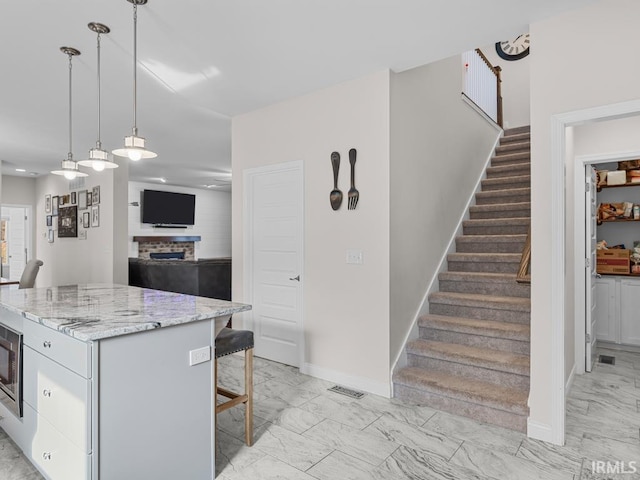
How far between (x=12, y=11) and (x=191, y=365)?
249cm

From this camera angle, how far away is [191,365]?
1.95 metres

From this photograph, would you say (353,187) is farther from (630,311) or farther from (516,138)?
(516,138)

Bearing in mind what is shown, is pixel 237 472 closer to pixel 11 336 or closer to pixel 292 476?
pixel 292 476

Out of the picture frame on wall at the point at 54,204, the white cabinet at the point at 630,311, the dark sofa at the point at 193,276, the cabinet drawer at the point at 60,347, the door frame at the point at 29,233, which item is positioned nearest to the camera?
the cabinet drawer at the point at 60,347

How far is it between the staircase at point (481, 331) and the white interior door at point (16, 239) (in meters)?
9.18

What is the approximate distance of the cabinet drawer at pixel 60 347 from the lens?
1.61 m

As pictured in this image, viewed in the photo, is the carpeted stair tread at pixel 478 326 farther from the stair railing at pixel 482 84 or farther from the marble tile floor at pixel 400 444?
the stair railing at pixel 482 84

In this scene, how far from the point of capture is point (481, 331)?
10.8ft

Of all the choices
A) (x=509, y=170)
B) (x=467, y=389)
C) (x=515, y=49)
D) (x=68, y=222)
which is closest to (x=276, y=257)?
(x=467, y=389)

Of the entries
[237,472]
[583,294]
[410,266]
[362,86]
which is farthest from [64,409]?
[583,294]

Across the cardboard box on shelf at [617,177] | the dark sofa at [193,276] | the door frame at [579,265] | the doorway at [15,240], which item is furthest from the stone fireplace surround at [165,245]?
the cardboard box on shelf at [617,177]

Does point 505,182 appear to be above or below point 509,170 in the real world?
below

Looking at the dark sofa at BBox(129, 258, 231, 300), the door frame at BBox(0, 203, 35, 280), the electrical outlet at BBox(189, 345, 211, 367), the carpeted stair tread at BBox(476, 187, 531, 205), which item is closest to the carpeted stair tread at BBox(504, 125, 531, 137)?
the carpeted stair tread at BBox(476, 187, 531, 205)

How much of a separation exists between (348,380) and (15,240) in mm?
9154
